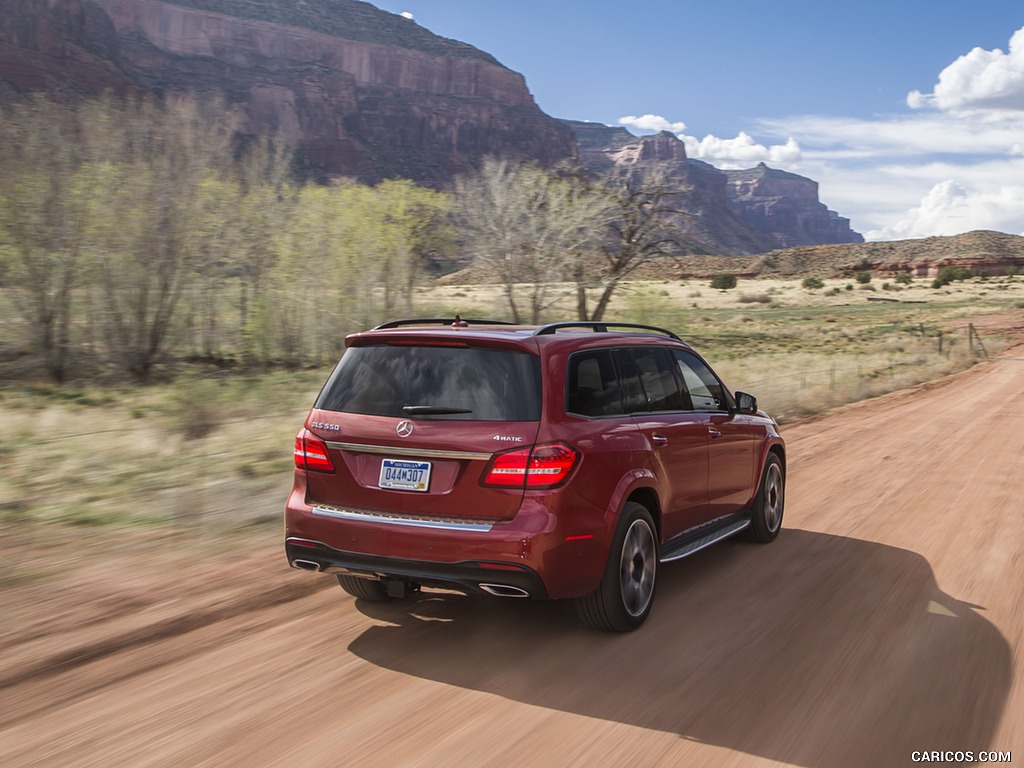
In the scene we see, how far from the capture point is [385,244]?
34.6 meters

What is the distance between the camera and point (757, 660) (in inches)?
183

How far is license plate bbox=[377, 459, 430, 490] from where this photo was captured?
14.8ft

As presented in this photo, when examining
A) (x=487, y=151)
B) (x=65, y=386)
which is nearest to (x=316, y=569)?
(x=65, y=386)

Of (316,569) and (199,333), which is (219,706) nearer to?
(316,569)

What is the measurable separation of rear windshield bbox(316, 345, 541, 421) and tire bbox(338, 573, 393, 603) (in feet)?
3.82

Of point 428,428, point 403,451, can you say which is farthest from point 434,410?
point 403,451

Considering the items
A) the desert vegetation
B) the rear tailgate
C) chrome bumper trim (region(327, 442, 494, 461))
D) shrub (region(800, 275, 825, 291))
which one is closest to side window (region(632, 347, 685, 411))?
the rear tailgate

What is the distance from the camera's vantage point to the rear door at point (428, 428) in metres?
4.44

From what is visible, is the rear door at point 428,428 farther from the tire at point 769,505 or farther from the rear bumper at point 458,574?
the tire at point 769,505

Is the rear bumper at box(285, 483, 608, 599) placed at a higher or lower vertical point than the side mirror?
lower

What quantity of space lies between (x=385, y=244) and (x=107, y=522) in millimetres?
27698

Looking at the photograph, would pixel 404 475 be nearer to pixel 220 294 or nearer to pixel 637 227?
pixel 220 294

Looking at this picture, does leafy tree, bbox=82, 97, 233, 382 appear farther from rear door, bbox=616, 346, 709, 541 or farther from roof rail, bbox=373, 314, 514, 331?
rear door, bbox=616, 346, 709, 541

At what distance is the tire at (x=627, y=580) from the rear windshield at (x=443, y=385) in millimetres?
884
